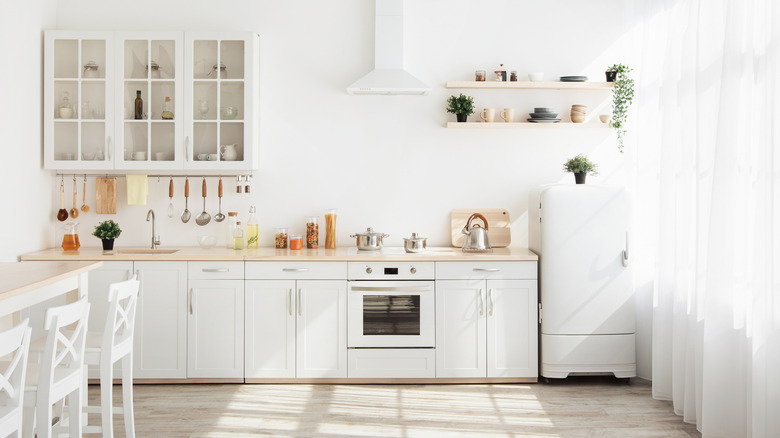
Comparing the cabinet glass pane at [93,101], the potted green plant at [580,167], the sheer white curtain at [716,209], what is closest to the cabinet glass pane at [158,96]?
the cabinet glass pane at [93,101]

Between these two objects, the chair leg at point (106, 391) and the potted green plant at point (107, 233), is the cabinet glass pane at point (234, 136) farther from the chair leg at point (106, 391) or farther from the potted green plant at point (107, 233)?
the chair leg at point (106, 391)

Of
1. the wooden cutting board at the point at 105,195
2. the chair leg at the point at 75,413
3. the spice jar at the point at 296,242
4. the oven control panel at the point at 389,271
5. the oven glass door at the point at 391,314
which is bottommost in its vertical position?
the chair leg at the point at 75,413

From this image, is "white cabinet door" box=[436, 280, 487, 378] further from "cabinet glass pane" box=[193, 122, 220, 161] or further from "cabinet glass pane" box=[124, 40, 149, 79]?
"cabinet glass pane" box=[124, 40, 149, 79]

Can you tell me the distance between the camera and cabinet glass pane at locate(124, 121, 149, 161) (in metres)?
4.45

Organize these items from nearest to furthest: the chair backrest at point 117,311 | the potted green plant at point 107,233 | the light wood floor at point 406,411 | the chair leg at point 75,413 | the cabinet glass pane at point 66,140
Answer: the chair leg at point 75,413
the chair backrest at point 117,311
the light wood floor at point 406,411
the potted green plant at point 107,233
the cabinet glass pane at point 66,140

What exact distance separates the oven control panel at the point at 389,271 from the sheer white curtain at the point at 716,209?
4.89ft

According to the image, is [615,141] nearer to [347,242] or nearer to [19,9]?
[347,242]

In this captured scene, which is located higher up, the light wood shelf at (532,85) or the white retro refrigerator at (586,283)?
the light wood shelf at (532,85)

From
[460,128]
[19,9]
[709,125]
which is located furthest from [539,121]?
[19,9]

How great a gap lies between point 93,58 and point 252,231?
1.63m

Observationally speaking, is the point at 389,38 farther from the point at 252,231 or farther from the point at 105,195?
the point at 105,195

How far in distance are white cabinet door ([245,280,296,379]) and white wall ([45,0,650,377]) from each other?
0.69 m

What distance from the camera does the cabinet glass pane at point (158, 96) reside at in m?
4.43

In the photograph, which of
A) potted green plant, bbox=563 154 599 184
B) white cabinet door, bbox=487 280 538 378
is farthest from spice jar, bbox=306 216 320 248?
potted green plant, bbox=563 154 599 184
